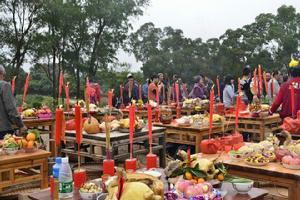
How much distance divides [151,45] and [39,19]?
624 centimetres

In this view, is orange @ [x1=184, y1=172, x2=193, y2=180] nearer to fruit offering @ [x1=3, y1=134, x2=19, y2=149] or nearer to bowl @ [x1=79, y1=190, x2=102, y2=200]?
bowl @ [x1=79, y1=190, x2=102, y2=200]

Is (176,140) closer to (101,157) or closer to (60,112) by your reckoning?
(101,157)

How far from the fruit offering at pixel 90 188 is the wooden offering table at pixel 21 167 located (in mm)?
1449

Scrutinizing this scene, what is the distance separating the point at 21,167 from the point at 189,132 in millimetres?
2514

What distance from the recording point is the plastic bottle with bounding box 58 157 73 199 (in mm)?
2342

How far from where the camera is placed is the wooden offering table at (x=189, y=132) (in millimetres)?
5398

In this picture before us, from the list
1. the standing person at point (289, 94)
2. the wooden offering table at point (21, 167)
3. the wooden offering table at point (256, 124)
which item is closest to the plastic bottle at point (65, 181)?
the wooden offering table at point (21, 167)

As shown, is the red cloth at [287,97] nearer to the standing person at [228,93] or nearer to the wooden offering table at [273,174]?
the wooden offering table at [273,174]

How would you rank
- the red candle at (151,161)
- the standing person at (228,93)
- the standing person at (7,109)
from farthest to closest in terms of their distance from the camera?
the standing person at (228,93), the standing person at (7,109), the red candle at (151,161)

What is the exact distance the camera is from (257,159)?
128 inches

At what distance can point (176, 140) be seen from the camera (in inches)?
228

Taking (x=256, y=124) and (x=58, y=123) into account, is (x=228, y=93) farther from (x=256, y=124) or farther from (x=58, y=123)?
(x=58, y=123)

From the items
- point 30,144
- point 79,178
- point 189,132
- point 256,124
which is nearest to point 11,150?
point 30,144

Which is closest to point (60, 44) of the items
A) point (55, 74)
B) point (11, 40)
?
point (55, 74)
